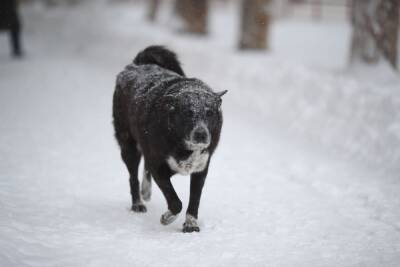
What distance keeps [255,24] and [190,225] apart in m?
10.2

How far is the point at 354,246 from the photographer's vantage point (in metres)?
5.04

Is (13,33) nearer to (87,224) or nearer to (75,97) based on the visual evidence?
(75,97)

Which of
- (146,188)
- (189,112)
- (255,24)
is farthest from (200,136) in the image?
(255,24)

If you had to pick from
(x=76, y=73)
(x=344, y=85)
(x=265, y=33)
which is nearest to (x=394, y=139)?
(x=344, y=85)

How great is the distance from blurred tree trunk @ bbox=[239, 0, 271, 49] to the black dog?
347 inches

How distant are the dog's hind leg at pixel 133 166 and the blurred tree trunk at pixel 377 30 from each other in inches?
240

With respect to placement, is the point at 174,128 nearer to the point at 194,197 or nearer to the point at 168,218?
the point at 194,197

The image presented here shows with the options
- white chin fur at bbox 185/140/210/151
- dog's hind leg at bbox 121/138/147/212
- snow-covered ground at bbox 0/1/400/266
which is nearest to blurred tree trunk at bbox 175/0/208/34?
snow-covered ground at bbox 0/1/400/266

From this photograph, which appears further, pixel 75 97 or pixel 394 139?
pixel 75 97

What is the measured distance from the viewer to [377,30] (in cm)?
1023

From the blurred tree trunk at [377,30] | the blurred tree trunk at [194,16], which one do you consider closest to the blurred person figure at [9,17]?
the blurred tree trunk at [194,16]

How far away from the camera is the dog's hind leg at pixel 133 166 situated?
610 cm

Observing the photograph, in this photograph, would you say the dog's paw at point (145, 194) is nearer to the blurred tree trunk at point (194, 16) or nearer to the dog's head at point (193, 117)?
the dog's head at point (193, 117)

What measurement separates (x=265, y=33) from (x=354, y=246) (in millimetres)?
10344
